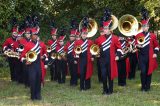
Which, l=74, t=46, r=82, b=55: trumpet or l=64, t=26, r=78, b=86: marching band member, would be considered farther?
l=64, t=26, r=78, b=86: marching band member

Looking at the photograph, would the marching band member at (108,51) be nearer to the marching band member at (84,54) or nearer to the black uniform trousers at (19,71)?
the marching band member at (84,54)

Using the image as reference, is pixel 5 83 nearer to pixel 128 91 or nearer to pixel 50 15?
pixel 128 91

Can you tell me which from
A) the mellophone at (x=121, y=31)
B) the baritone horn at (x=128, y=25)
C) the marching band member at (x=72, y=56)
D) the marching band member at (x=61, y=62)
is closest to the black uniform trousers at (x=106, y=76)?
the mellophone at (x=121, y=31)

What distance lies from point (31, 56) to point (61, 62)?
3980 millimetres

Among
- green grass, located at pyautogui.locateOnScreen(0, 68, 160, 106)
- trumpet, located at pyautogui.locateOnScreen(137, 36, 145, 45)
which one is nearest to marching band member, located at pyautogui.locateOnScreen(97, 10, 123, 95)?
green grass, located at pyautogui.locateOnScreen(0, 68, 160, 106)

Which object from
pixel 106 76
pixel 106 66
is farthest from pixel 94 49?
pixel 106 76

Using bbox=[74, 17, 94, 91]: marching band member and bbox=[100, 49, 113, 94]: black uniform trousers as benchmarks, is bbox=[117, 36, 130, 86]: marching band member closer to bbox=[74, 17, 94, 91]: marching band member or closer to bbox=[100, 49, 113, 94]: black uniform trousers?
bbox=[74, 17, 94, 91]: marching band member

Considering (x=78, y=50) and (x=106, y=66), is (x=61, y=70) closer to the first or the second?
(x=78, y=50)

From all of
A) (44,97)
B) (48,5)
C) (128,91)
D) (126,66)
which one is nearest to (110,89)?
(128,91)

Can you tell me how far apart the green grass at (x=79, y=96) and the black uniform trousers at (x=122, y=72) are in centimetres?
21

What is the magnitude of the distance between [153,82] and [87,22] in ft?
10.5

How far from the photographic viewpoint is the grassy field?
A: 455 inches

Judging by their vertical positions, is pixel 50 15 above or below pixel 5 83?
above

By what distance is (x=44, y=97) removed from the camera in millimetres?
12539
